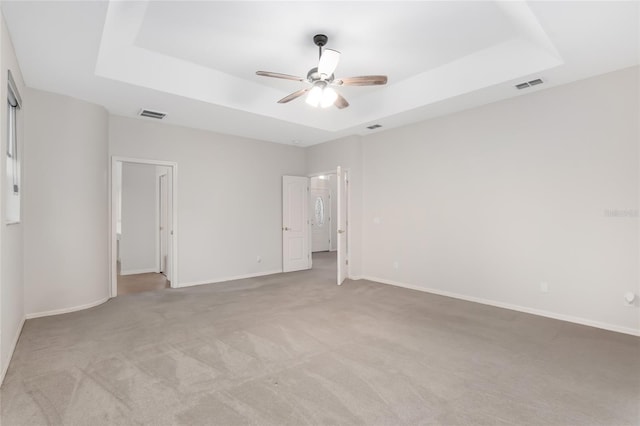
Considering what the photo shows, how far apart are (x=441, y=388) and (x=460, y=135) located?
378 cm

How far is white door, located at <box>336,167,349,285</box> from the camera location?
227 inches

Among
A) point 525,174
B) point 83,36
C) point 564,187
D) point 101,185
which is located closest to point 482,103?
point 525,174

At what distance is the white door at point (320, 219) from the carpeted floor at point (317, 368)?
603 centimetres

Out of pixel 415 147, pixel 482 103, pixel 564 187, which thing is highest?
pixel 482 103

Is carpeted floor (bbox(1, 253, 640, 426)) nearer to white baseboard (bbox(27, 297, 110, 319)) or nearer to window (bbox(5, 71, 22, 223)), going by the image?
white baseboard (bbox(27, 297, 110, 319))

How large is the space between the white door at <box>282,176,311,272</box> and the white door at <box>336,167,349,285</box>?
141 centimetres

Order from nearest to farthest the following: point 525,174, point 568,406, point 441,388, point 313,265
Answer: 1. point 568,406
2. point 441,388
3. point 525,174
4. point 313,265

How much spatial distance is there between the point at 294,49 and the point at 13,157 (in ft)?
10.6

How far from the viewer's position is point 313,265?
7.95 meters

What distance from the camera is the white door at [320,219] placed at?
1032 centimetres

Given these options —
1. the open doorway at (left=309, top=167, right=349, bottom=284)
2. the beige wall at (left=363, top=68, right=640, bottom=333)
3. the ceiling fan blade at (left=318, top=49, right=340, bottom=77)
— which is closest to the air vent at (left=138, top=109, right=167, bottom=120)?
the ceiling fan blade at (left=318, top=49, right=340, bottom=77)

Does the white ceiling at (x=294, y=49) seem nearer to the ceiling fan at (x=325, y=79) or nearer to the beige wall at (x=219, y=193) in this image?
the ceiling fan at (x=325, y=79)

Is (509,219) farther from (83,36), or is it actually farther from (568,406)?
(83,36)

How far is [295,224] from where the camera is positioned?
7230 millimetres
